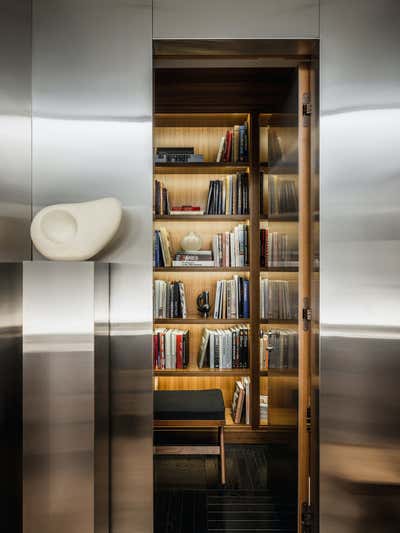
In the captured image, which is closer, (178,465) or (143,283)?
(143,283)

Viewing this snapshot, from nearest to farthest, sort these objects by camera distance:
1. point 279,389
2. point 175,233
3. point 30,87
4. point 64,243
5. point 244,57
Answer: point 64,243
point 30,87
point 244,57
point 279,389
point 175,233

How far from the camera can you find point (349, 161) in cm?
186

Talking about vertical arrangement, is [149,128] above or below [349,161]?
above

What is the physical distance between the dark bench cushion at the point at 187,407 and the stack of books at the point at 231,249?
Result: 106 cm

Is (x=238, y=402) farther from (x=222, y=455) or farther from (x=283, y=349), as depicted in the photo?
(x=283, y=349)

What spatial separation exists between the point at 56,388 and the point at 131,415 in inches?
16.0

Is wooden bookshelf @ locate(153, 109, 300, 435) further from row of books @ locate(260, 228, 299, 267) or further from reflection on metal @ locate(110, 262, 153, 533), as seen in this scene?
reflection on metal @ locate(110, 262, 153, 533)

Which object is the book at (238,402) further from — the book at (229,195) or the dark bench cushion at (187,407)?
the book at (229,195)

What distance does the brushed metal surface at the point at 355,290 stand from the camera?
1860 mm

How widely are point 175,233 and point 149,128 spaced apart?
6.00ft

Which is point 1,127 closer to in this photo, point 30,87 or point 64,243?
point 30,87

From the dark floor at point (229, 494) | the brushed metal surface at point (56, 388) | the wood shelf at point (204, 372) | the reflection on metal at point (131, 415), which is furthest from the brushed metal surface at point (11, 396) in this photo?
the wood shelf at point (204, 372)

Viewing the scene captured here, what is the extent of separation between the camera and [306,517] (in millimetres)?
1979

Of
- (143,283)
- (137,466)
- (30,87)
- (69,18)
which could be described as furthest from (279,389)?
(69,18)
